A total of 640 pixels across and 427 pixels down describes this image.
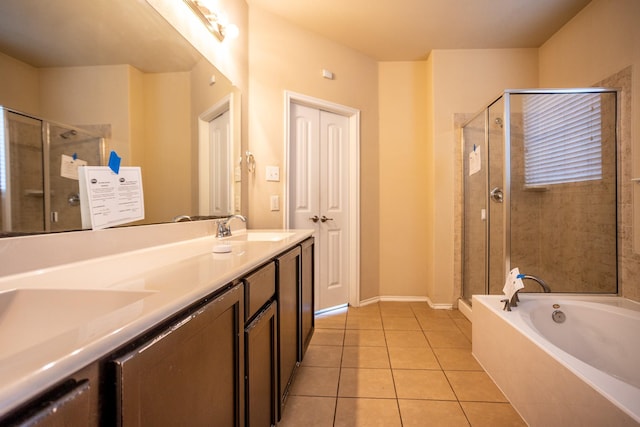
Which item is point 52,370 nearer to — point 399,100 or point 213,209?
point 213,209

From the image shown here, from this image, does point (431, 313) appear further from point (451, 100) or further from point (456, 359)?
point (451, 100)

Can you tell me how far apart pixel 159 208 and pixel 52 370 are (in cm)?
104

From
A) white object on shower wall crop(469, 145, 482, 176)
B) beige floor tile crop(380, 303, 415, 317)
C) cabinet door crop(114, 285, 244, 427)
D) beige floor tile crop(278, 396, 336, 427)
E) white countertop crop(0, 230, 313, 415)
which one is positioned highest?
white object on shower wall crop(469, 145, 482, 176)

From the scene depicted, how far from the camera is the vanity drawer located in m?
0.91

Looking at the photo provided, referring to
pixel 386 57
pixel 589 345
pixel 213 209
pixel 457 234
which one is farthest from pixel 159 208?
pixel 386 57

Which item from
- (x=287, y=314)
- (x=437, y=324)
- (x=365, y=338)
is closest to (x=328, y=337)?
(x=365, y=338)

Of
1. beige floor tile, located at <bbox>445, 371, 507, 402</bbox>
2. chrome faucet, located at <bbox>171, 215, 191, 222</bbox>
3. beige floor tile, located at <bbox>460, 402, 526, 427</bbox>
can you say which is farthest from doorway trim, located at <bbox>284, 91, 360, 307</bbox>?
chrome faucet, located at <bbox>171, 215, 191, 222</bbox>

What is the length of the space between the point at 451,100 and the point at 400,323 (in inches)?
87.3

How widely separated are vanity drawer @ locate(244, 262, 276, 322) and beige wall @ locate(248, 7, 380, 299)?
4.19ft

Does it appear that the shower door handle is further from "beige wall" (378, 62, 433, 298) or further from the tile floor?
the tile floor

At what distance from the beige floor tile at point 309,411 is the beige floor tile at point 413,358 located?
568 mm

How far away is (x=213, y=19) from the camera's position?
1713 millimetres

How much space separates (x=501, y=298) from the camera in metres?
1.87

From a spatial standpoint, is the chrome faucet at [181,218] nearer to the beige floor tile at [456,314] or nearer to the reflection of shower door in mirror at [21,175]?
the reflection of shower door in mirror at [21,175]
